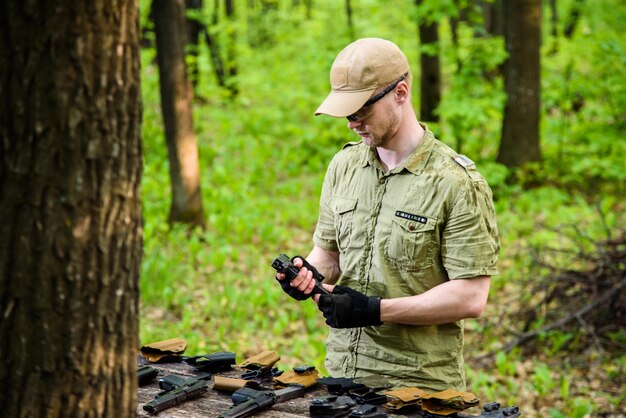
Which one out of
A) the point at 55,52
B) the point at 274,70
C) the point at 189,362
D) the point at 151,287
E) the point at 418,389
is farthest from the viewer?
the point at 274,70

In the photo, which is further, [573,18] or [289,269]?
[573,18]

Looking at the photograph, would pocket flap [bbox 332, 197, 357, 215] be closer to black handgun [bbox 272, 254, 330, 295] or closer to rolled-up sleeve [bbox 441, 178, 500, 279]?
black handgun [bbox 272, 254, 330, 295]

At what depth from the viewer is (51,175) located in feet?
6.55

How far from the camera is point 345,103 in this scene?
3023 mm

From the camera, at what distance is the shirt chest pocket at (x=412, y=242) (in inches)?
119

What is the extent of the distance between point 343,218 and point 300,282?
1.28 feet

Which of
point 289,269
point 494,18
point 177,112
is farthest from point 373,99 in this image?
point 494,18

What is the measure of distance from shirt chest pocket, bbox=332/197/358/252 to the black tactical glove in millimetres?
348

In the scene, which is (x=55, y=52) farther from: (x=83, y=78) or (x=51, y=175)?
(x=51, y=175)

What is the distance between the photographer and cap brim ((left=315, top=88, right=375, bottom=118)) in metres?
2.99

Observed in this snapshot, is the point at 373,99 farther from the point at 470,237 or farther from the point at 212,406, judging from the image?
the point at 212,406

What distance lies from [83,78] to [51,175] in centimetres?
28

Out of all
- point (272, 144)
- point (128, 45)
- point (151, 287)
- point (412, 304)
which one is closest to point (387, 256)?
point (412, 304)

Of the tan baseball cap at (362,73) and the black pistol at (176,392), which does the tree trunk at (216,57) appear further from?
the black pistol at (176,392)
